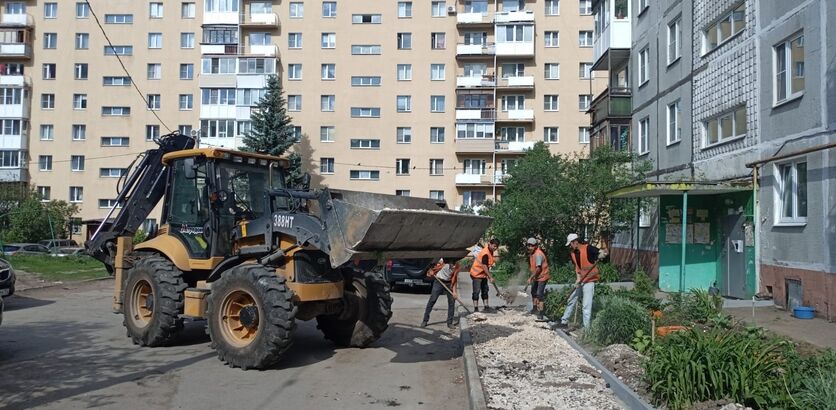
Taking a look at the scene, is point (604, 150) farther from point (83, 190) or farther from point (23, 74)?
point (23, 74)

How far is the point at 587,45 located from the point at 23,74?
4475 cm

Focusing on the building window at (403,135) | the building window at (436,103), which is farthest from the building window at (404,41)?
the building window at (403,135)

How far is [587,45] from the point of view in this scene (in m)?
50.1

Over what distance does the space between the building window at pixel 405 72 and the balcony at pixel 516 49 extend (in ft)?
22.3

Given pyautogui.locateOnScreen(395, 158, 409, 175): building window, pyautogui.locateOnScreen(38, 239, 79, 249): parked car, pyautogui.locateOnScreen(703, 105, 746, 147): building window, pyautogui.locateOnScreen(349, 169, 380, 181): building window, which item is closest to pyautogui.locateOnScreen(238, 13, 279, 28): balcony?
pyautogui.locateOnScreen(349, 169, 380, 181): building window

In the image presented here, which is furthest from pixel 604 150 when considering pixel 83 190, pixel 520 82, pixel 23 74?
pixel 23 74

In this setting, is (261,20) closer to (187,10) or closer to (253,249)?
(187,10)

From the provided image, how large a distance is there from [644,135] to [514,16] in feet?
95.7

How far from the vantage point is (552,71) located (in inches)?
1999

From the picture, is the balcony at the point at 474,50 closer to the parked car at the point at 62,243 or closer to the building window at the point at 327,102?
the building window at the point at 327,102

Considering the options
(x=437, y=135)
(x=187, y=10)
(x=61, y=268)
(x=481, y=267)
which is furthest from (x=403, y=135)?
(x=481, y=267)

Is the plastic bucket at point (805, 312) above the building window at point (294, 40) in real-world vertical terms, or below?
below

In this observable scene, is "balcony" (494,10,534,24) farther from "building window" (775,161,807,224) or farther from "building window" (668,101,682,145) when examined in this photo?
"building window" (775,161,807,224)

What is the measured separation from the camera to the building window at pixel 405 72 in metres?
50.8
